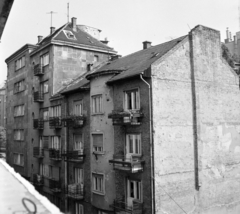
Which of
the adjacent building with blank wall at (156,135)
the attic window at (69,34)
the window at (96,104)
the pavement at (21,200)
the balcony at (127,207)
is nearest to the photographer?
the pavement at (21,200)

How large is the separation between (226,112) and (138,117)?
8.14 metres

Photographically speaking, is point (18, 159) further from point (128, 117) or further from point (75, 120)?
point (128, 117)

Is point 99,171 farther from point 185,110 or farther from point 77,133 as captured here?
point 185,110

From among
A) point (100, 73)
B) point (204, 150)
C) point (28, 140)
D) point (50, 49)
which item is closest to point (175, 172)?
point (204, 150)

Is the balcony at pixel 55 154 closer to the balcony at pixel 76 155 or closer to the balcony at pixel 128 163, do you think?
the balcony at pixel 76 155

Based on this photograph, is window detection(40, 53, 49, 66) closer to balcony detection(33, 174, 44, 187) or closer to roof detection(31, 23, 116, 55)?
roof detection(31, 23, 116, 55)

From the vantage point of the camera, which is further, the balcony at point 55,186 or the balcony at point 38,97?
the balcony at point 38,97

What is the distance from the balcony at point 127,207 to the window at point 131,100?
5.94 m

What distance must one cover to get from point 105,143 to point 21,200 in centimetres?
1760

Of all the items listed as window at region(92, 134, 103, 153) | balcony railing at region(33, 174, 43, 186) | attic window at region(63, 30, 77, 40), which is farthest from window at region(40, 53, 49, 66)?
window at region(92, 134, 103, 153)

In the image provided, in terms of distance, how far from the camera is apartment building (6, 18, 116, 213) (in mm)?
26484

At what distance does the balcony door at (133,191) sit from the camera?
17903 millimetres

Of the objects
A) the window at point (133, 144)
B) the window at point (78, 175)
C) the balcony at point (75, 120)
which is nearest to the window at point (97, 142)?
the balcony at point (75, 120)

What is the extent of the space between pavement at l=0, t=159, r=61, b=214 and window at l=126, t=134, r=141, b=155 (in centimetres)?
1432
